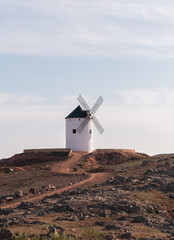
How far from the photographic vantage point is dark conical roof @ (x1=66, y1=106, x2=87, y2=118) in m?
62.0

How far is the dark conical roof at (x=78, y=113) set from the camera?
204 ft

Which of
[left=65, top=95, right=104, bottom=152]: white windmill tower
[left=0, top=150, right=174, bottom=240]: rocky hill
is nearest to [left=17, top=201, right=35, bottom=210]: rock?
[left=0, top=150, right=174, bottom=240]: rocky hill

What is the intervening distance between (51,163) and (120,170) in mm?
12328

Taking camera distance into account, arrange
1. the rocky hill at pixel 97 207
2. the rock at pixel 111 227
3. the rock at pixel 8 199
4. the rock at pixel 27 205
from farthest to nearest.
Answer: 1. the rock at pixel 8 199
2. the rock at pixel 27 205
3. the rock at pixel 111 227
4. the rocky hill at pixel 97 207

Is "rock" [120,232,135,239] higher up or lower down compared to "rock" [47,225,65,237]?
lower down

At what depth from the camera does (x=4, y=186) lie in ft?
135

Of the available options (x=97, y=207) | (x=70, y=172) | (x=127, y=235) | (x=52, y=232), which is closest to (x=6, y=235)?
(x=52, y=232)

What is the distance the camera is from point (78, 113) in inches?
2461

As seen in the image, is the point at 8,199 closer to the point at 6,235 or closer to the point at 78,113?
the point at 6,235

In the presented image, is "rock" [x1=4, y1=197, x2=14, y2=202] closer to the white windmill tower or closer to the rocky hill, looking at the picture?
the rocky hill

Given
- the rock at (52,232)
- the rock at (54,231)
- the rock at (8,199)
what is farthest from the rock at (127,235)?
the rock at (8,199)

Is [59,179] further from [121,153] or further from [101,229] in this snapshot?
[101,229]

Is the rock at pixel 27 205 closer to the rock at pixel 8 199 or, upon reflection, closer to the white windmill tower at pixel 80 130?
the rock at pixel 8 199

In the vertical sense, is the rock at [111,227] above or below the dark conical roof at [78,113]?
below
